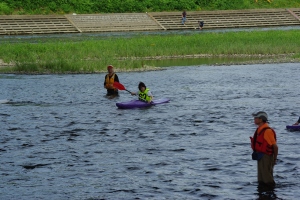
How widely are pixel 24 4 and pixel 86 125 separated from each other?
6568 cm

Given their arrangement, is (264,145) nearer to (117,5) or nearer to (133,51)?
(133,51)

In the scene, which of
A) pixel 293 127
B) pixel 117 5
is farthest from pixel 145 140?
pixel 117 5

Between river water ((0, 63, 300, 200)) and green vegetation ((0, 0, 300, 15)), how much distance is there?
4912 cm

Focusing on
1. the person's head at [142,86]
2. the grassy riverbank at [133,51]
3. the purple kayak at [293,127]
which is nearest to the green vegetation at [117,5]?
the grassy riverbank at [133,51]

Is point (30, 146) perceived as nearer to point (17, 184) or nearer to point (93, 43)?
point (17, 184)

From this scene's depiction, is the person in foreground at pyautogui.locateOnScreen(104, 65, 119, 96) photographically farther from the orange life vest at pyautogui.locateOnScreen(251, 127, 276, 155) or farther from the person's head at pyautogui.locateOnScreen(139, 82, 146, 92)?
the orange life vest at pyautogui.locateOnScreen(251, 127, 276, 155)

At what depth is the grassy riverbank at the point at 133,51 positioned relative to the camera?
169 feet

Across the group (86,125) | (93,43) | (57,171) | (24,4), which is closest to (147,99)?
(86,125)

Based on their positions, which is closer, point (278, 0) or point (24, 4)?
point (24, 4)

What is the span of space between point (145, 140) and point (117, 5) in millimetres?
72249

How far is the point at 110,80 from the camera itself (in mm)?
37031

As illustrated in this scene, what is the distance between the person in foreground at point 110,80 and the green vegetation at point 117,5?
5353 cm

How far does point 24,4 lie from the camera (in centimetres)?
9325

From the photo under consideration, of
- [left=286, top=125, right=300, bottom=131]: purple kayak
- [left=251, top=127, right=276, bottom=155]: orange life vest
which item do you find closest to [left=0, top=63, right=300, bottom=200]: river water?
[left=286, top=125, right=300, bottom=131]: purple kayak
